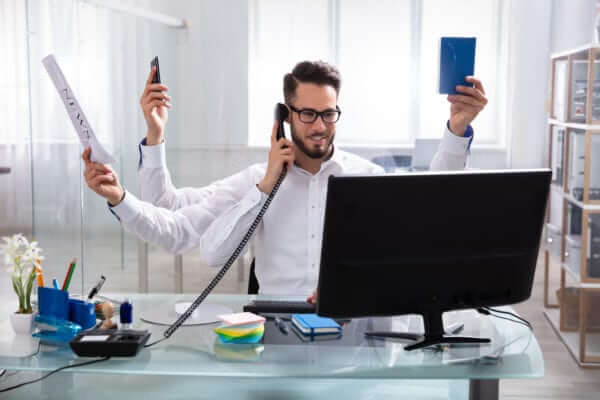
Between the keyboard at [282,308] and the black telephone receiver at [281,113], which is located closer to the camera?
the keyboard at [282,308]

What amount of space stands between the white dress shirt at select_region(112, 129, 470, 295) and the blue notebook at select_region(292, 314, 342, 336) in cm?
59

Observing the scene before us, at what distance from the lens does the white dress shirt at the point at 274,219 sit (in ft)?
6.83

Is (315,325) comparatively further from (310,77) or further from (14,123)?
(14,123)

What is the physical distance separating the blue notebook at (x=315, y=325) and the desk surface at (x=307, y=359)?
0.08ft

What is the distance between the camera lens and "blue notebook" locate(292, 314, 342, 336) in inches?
56.1

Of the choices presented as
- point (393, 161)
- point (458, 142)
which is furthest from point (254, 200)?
point (393, 161)

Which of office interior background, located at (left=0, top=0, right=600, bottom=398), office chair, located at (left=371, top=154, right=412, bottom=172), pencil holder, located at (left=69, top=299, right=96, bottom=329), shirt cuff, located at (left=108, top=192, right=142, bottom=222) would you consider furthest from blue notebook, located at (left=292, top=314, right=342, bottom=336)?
office chair, located at (left=371, top=154, right=412, bottom=172)

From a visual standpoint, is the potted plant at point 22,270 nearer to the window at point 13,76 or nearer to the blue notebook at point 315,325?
the blue notebook at point 315,325

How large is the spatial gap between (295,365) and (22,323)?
2.01ft

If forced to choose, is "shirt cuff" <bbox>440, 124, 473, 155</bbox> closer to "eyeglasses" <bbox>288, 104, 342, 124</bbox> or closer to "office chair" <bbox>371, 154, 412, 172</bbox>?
"eyeglasses" <bbox>288, 104, 342, 124</bbox>

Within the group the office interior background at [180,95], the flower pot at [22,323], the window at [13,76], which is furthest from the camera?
the window at [13,76]

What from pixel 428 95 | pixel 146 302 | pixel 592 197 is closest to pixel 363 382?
pixel 146 302

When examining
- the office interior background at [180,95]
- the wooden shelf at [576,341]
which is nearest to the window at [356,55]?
the office interior background at [180,95]

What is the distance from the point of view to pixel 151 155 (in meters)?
2.16
